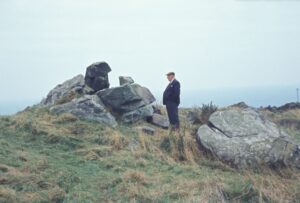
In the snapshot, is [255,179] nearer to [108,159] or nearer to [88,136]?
[108,159]

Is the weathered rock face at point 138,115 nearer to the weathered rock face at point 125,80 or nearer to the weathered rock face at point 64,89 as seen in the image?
the weathered rock face at point 125,80

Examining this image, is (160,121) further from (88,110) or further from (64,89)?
(64,89)

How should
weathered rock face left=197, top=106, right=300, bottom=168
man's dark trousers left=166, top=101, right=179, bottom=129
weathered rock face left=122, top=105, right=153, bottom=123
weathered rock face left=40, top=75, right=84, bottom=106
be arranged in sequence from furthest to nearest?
1. weathered rock face left=40, top=75, right=84, bottom=106
2. weathered rock face left=122, top=105, right=153, bottom=123
3. man's dark trousers left=166, top=101, right=179, bottom=129
4. weathered rock face left=197, top=106, right=300, bottom=168

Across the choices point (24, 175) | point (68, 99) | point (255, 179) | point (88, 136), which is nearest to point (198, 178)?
point (255, 179)

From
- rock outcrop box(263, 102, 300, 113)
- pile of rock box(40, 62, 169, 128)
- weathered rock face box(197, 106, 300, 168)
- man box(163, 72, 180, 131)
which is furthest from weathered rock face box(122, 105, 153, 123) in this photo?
rock outcrop box(263, 102, 300, 113)

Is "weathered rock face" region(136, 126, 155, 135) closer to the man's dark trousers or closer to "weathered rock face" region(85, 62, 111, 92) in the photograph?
the man's dark trousers

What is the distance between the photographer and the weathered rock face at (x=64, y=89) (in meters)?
17.1

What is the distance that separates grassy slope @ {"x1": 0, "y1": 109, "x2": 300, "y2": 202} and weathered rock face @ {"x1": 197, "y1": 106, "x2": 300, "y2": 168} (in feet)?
1.12

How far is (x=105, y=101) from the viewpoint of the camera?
15625 millimetres

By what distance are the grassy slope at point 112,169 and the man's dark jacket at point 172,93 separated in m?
0.94

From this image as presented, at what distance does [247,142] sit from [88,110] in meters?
5.14

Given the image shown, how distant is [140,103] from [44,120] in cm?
321

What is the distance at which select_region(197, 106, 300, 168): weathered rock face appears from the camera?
11.5 meters

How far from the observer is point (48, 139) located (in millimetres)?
12578
